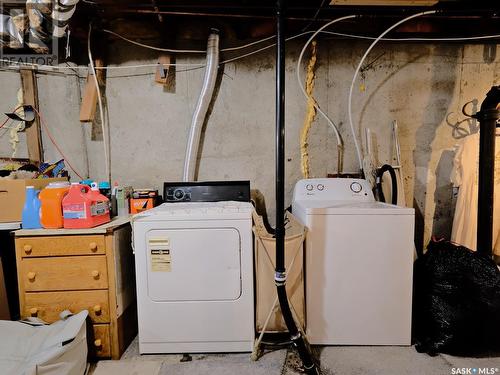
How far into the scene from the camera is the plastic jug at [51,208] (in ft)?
4.87

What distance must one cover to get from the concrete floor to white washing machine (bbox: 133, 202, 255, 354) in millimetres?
74

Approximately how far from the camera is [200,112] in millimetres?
2170

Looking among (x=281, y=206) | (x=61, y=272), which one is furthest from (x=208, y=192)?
(x=61, y=272)

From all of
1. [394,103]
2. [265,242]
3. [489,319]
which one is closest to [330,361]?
[265,242]

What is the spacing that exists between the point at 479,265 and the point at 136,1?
9.56 feet

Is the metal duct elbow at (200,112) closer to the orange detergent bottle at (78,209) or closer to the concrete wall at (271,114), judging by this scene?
the concrete wall at (271,114)

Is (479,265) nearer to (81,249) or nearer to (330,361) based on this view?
(330,361)

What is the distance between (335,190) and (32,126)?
2.64 meters

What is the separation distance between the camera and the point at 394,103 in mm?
2275

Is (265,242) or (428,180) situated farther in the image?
(428,180)

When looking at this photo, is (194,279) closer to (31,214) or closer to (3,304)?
(31,214)

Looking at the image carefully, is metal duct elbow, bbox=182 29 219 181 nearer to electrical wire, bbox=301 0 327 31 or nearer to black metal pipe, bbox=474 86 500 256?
electrical wire, bbox=301 0 327 31

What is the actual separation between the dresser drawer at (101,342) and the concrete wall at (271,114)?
1.16 m

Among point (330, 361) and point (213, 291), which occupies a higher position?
point (213, 291)
